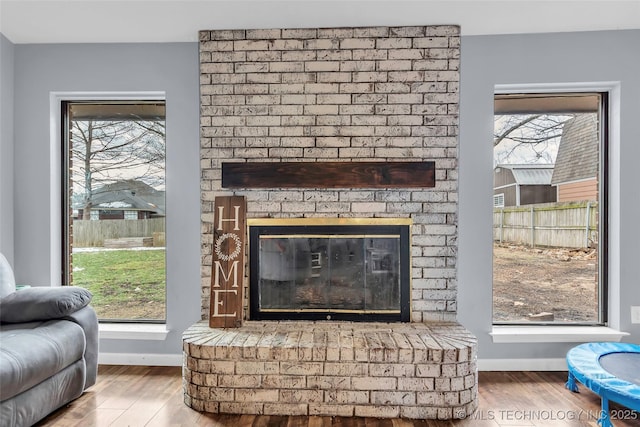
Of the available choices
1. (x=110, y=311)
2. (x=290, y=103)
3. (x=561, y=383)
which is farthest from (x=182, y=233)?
(x=561, y=383)

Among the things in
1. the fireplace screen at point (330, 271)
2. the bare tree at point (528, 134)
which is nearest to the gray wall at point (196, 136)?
the bare tree at point (528, 134)

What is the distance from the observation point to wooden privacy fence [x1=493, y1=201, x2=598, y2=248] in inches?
106

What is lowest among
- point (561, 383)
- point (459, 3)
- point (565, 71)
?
point (561, 383)

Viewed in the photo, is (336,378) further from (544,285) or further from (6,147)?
(6,147)

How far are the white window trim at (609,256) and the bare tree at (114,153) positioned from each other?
2.57 meters

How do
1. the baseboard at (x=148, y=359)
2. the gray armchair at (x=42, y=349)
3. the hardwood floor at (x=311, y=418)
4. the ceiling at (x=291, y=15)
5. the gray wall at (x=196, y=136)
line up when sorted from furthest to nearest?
the baseboard at (x=148, y=359)
the gray wall at (x=196, y=136)
the ceiling at (x=291, y=15)
the hardwood floor at (x=311, y=418)
the gray armchair at (x=42, y=349)

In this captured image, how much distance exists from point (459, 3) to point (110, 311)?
3.27 meters

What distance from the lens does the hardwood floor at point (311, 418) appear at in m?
1.90

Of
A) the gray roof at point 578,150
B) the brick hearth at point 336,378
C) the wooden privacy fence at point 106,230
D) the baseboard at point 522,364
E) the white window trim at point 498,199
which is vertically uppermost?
the gray roof at point 578,150

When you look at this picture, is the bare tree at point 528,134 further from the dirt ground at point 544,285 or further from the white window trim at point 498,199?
the dirt ground at point 544,285

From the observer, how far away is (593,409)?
2.02m

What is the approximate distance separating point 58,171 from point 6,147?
354 millimetres

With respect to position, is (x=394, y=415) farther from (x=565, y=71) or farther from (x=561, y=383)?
(x=565, y=71)

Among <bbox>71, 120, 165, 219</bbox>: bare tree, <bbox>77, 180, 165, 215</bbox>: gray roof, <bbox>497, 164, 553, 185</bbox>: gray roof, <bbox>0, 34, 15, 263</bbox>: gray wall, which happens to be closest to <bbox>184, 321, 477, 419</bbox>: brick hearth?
<bbox>77, 180, 165, 215</bbox>: gray roof
